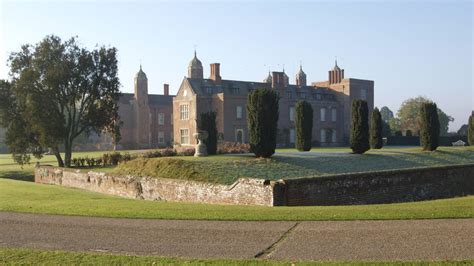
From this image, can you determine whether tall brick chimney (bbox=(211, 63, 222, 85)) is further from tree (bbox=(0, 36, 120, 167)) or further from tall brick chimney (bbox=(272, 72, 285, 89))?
tree (bbox=(0, 36, 120, 167))

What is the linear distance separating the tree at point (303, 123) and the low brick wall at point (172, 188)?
12.2m

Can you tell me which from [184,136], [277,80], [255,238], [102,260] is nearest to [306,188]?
[255,238]

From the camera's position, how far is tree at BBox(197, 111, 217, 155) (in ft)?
89.4

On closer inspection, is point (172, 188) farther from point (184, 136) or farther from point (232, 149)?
point (184, 136)

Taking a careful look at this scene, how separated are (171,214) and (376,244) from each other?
493 centimetres

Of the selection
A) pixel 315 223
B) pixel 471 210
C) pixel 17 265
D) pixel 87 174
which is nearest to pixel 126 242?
pixel 17 265

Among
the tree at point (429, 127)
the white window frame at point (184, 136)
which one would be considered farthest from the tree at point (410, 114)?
the tree at point (429, 127)

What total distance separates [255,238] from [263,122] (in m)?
14.7

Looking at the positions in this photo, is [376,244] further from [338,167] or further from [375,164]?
[375,164]

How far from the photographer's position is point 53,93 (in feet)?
113

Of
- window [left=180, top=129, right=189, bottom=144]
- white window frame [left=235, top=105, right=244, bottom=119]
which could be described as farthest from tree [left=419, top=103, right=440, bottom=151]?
window [left=180, top=129, right=189, bottom=144]

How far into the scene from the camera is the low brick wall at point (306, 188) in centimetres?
1538

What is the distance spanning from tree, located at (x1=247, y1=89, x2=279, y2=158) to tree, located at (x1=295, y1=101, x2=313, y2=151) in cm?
621

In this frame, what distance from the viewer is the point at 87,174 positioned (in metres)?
24.0
